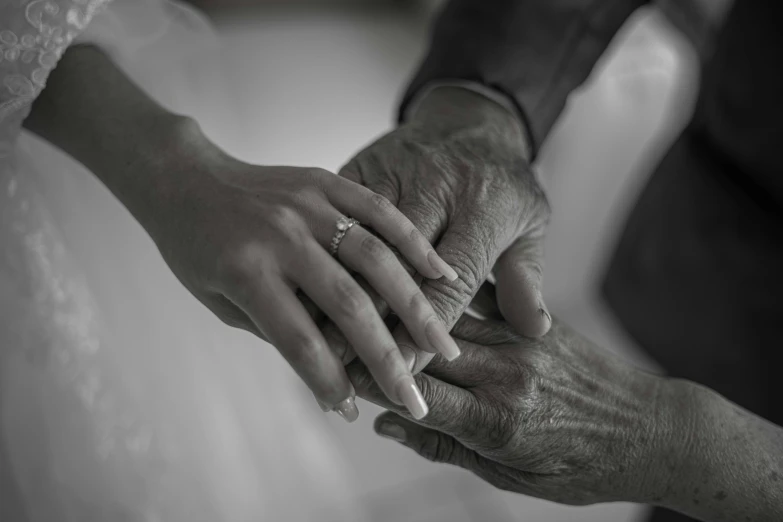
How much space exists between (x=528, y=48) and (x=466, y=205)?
40 centimetres

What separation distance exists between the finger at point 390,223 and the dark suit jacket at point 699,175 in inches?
15.6

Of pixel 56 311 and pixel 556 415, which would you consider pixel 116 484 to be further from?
pixel 556 415

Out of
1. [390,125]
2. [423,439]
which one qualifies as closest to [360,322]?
[423,439]

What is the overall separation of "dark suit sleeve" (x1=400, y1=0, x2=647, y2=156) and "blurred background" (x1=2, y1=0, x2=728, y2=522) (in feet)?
1.42

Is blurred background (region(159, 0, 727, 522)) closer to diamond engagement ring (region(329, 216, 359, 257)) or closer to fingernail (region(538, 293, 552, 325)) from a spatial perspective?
diamond engagement ring (region(329, 216, 359, 257))

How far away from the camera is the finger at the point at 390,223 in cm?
68

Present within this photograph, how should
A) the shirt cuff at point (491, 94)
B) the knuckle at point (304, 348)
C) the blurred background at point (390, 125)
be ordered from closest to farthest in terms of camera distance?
1. the knuckle at point (304, 348)
2. the shirt cuff at point (491, 94)
3. the blurred background at point (390, 125)

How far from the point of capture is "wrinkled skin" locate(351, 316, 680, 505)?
2.37ft

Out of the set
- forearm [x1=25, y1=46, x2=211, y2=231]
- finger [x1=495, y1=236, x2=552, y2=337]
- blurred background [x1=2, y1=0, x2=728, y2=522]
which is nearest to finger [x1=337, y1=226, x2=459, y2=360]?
finger [x1=495, y1=236, x2=552, y2=337]

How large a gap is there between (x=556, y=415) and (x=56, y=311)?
75 cm

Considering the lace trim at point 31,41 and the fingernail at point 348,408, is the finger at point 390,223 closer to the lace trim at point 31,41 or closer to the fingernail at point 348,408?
the fingernail at point 348,408

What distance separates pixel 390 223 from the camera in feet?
2.26

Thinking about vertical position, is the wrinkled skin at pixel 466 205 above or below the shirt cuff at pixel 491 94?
below

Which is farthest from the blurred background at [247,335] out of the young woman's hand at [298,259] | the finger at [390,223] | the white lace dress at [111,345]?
the finger at [390,223]
